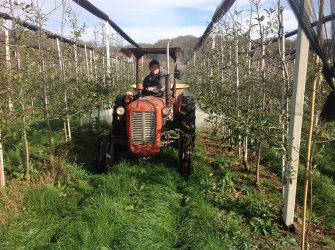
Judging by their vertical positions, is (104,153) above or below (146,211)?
above

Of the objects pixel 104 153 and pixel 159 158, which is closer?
pixel 104 153

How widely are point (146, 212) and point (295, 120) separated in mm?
1886

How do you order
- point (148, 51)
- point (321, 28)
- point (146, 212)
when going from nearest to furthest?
1. point (321, 28)
2. point (146, 212)
3. point (148, 51)

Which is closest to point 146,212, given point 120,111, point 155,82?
point 120,111

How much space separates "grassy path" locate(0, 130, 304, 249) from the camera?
3.54 m

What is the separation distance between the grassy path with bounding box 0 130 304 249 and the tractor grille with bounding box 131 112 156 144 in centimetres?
47

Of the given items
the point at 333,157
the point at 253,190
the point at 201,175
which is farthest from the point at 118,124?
the point at 333,157

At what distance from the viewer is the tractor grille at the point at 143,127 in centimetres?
557

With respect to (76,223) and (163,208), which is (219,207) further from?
(76,223)

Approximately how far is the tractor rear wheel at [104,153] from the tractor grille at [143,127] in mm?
469

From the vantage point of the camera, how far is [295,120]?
3803 mm

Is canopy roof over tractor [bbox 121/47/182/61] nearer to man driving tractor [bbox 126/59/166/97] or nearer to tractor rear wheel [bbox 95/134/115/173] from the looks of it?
man driving tractor [bbox 126/59/166/97]

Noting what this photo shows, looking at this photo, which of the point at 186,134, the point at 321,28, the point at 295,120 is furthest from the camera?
the point at 186,134

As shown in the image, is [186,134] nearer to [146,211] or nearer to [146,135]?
[146,135]
